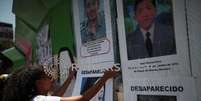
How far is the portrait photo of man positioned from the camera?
1144 mm

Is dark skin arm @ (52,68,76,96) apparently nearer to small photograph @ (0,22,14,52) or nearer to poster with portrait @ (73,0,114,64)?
poster with portrait @ (73,0,114,64)

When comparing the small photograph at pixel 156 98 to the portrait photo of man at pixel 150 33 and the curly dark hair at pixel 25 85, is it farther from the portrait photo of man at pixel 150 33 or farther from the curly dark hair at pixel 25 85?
the curly dark hair at pixel 25 85

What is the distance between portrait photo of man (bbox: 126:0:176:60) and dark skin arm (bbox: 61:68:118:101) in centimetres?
14

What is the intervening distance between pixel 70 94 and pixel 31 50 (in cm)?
93

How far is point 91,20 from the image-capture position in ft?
5.37

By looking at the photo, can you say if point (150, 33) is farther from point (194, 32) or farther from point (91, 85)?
point (91, 85)

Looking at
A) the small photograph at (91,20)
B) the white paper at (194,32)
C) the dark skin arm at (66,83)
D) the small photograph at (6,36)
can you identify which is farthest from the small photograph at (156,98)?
the small photograph at (6,36)

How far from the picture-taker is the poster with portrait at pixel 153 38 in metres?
1.09

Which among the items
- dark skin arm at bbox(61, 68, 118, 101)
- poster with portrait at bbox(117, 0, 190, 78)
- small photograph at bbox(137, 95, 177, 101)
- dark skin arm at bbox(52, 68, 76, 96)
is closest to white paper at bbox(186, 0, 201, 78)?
poster with portrait at bbox(117, 0, 190, 78)

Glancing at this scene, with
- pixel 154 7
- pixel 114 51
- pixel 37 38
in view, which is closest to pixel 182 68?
pixel 154 7

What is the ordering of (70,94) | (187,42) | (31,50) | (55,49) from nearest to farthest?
(187,42), (70,94), (55,49), (31,50)

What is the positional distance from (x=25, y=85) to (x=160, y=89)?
58cm

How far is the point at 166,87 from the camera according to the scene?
1.16m

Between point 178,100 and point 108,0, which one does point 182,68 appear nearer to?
point 178,100
